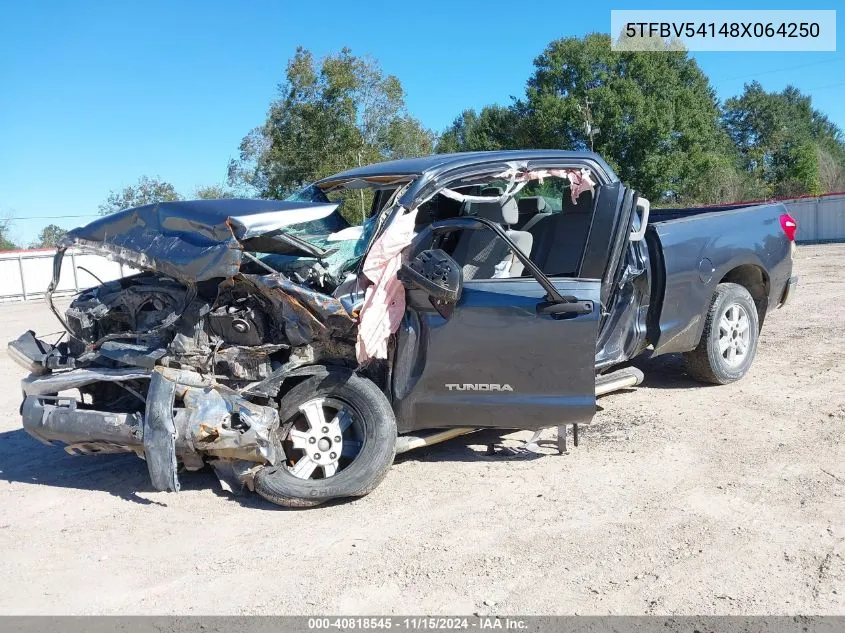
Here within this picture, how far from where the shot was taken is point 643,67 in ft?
141

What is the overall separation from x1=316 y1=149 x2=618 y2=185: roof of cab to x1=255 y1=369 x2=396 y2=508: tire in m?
1.41

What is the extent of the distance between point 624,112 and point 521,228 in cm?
3888

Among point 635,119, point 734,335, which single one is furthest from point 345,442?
point 635,119

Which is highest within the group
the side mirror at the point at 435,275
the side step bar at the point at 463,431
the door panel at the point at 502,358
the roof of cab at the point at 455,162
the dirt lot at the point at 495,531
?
the roof of cab at the point at 455,162

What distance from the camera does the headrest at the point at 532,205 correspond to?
6031mm

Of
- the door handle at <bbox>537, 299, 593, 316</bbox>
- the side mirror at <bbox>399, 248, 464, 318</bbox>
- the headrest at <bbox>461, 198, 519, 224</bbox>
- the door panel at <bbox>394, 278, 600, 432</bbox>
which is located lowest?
the door panel at <bbox>394, 278, 600, 432</bbox>

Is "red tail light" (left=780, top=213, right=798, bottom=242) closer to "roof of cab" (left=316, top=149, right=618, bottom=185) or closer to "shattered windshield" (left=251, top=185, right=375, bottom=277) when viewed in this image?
"roof of cab" (left=316, top=149, right=618, bottom=185)

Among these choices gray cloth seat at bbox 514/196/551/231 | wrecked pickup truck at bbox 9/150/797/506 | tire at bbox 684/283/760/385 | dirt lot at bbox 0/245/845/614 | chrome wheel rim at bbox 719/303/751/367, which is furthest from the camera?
chrome wheel rim at bbox 719/303/751/367

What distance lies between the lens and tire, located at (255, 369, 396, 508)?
4.35 m

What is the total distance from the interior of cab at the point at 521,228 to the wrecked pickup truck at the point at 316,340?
0.03 meters

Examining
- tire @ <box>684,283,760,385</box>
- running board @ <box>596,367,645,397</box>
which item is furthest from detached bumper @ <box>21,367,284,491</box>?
tire @ <box>684,283,760,385</box>

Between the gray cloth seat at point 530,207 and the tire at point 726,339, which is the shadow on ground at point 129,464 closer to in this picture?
the tire at point 726,339

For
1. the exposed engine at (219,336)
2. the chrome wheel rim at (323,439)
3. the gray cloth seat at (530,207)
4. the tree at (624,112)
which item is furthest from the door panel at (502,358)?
the tree at (624,112)

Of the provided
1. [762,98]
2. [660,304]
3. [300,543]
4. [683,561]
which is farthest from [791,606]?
[762,98]
